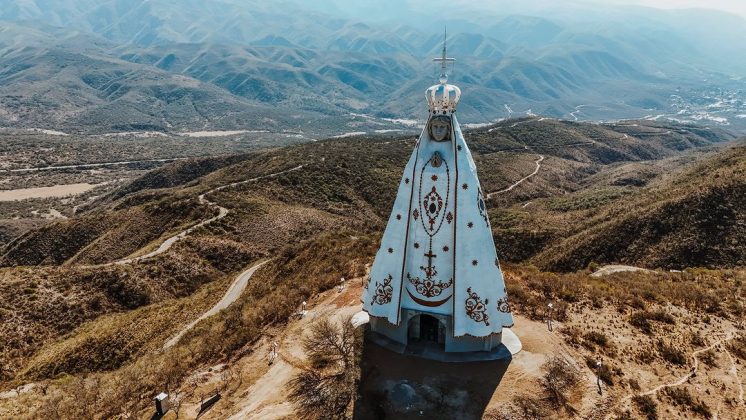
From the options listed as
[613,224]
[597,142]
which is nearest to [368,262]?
[613,224]

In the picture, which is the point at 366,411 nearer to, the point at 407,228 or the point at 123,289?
the point at 407,228

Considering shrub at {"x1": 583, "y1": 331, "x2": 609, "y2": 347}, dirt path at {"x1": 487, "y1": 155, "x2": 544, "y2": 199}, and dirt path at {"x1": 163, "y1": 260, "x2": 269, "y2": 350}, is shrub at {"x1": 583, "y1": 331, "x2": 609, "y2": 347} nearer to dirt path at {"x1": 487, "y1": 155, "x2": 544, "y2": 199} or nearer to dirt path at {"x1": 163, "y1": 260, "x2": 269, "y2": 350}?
dirt path at {"x1": 163, "y1": 260, "x2": 269, "y2": 350}

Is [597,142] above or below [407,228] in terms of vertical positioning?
below

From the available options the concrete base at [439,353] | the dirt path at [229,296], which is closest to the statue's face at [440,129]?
the concrete base at [439,353]

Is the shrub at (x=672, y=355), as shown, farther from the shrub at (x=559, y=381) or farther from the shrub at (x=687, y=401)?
the shrub at (x=559, y=381)

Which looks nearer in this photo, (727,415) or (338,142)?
(727,415)
